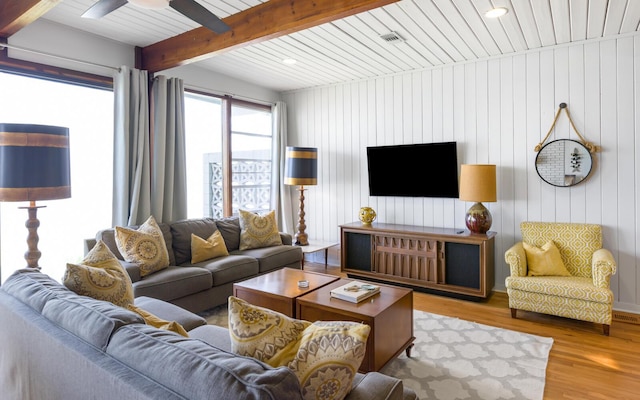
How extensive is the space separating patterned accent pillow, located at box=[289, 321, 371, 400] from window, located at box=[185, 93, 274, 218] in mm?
3893

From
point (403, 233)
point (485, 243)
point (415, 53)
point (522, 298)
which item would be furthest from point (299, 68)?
point (522, 298)

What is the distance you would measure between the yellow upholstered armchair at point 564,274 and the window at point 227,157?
3.43 meters

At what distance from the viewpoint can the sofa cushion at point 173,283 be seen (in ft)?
10.2

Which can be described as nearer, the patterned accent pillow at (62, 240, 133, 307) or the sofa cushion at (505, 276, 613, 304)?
the patterned accent pillow at (62, 240, 133, 307)

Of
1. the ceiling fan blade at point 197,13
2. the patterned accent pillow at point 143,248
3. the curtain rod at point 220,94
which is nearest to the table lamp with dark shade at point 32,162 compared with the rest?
the patterned accent pillow at point 143,248

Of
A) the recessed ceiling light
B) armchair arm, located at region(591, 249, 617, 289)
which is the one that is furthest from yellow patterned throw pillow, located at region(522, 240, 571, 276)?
the recessed ceiling light

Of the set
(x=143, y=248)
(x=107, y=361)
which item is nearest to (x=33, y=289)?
(x=107, y=361)

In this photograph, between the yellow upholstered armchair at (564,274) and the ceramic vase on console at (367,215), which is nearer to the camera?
the yellow upholstered armchair at (564,274)

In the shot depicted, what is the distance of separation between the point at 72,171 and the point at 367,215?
3.22 meters

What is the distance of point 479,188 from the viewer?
3980 mm

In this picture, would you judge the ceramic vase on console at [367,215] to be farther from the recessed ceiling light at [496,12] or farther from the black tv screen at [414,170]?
the recessed ceiling light at [496,12]

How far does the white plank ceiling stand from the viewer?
3062 mm

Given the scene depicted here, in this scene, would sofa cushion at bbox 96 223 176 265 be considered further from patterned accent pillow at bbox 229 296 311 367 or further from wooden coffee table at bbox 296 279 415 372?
patterned accent pillow at bbox 229 296 311 367

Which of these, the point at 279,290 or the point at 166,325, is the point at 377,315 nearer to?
the point at 279,290
